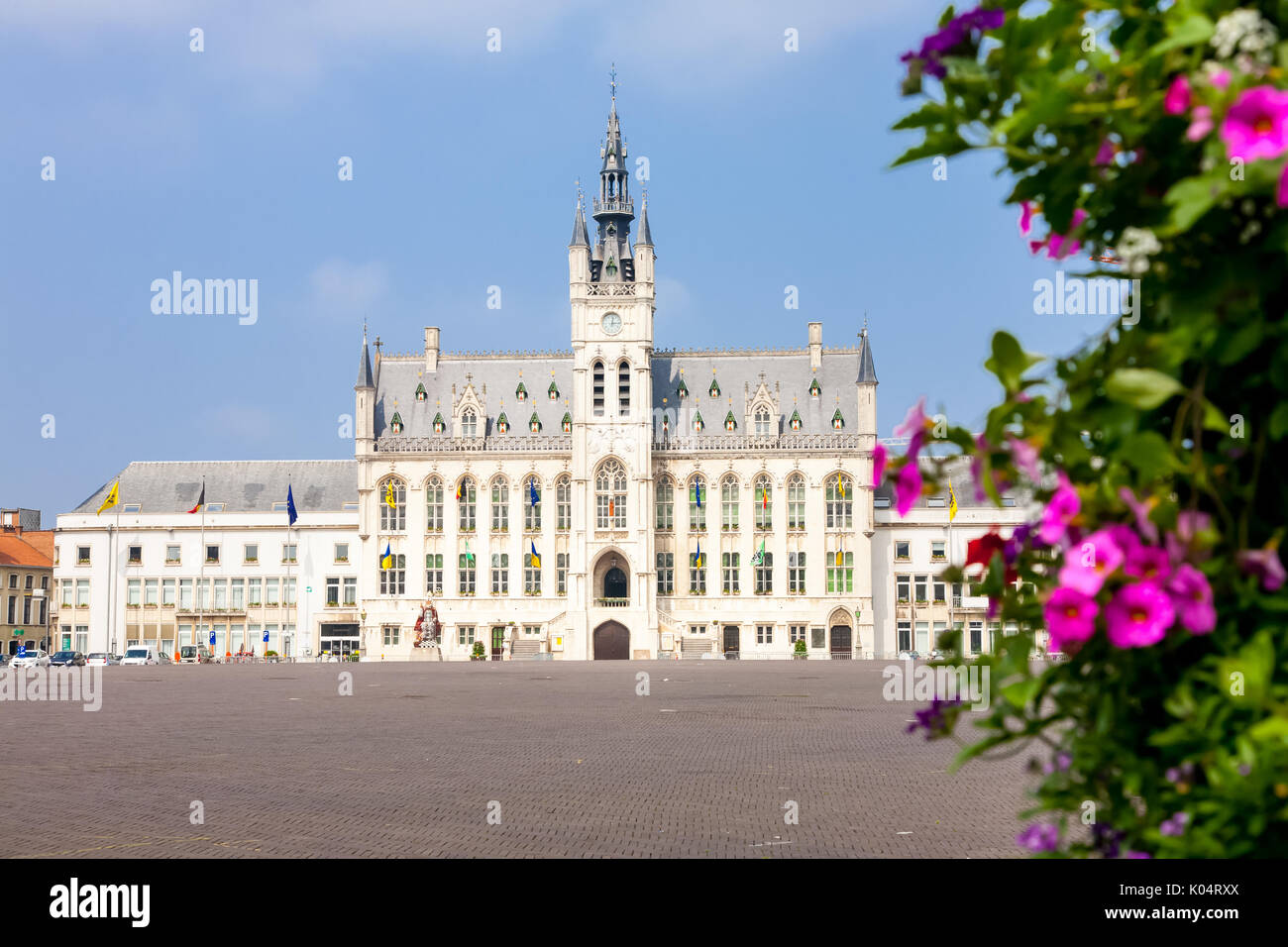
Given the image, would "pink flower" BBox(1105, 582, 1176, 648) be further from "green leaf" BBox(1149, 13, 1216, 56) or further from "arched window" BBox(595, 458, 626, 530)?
"arched window" BBox(595, 458, 626, 530)

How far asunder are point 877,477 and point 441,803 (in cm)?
1021

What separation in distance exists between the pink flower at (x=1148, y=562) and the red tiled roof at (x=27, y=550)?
99247 millimetres

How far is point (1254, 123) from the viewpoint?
1.85 m

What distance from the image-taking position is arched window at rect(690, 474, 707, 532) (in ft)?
259

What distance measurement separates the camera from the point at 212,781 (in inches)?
531

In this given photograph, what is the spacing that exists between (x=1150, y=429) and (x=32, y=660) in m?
86.1

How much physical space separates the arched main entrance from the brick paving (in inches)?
1955

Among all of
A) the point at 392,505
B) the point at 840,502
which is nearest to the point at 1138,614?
the point at 840,502

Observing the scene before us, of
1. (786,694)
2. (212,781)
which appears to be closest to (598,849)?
(212,781)

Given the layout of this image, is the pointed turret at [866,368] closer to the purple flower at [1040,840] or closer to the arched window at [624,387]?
the arched window at [624,387]

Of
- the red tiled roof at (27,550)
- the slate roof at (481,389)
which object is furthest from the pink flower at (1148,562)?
the red tiled roof at (27,550)

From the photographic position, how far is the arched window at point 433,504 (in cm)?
7969

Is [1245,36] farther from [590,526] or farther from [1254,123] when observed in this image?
[590,526]

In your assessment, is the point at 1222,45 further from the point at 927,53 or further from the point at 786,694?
the point at 786,694
